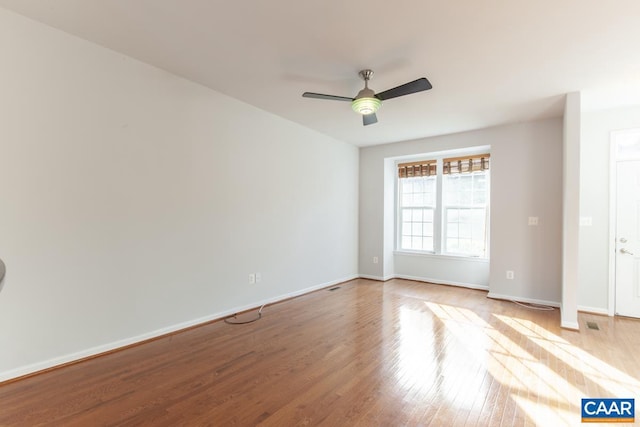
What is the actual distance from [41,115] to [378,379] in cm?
338

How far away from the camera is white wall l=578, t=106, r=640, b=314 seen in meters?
3.90

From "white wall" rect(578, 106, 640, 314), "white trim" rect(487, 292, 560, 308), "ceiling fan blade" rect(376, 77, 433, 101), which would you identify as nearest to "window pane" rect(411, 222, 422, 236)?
"white trim" rect(487, 292, 560, 308)

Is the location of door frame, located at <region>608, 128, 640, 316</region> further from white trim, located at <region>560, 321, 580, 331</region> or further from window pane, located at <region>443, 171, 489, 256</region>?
window pane, located at <region>443, 171, 489, 256</region>

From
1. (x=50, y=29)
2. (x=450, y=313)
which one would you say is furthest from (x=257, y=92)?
(x=450, y=313)

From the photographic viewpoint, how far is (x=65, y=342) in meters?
2.46

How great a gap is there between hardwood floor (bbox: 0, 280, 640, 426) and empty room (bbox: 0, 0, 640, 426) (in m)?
0.02

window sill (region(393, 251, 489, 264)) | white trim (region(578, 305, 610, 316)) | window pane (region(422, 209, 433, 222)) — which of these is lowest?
white trim (region(578, 305, 610, 316))

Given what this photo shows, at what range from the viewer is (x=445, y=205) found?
563 centimetres

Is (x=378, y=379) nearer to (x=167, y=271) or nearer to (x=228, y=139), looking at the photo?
(x=167, y=271)

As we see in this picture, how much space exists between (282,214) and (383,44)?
2660 mm

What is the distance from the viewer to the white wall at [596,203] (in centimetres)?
390

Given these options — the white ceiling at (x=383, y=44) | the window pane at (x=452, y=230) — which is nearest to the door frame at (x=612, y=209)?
the white ceiling at (x=383, y=44)

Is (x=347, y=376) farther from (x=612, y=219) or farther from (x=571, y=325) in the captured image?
(x=612, y=219)

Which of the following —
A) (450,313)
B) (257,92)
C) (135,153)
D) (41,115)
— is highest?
(257,92)
